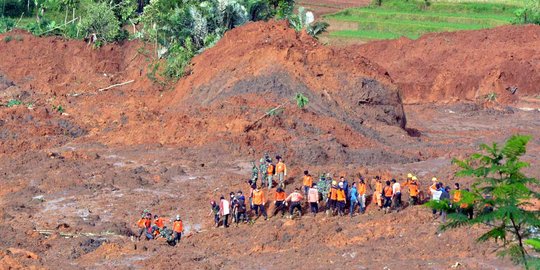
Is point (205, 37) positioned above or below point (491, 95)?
above

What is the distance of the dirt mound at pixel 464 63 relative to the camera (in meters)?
50.5

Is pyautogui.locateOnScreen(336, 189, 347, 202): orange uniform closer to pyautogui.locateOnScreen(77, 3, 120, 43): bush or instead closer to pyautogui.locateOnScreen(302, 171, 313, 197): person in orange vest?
pyautogui.locateOnScreen(302, 171, 313, 197): person in orange vest

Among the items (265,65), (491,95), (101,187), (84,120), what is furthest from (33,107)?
(491,95)

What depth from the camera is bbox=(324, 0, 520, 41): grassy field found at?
206 ft

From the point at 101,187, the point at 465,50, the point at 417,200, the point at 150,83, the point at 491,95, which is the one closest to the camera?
the point at 417,200

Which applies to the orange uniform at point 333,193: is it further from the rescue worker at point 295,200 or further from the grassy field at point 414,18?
the grassy field at point 414,18

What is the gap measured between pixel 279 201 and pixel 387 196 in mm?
2549

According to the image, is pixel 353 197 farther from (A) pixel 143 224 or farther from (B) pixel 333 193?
(A) pixel 143 224

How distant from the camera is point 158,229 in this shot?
24.7 meters

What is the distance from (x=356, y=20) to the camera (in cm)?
6488

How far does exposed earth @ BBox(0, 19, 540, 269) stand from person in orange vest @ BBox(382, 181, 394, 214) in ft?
1.45

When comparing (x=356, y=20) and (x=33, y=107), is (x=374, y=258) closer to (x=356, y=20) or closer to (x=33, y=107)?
(x=33, y=107)

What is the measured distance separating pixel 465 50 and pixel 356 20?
36.2ft

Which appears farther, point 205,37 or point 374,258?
point 205,37
